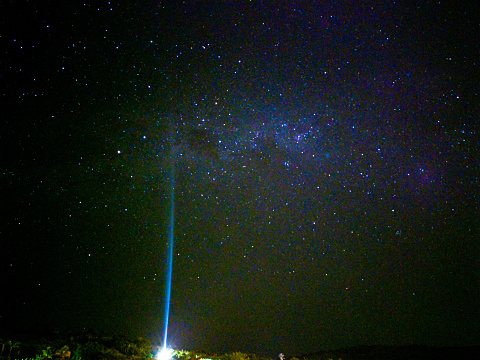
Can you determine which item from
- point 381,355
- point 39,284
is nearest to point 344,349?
point 381,355

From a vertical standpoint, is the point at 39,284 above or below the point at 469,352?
above

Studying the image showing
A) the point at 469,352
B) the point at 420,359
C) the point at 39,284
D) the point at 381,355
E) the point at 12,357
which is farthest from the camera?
the point at 39,284

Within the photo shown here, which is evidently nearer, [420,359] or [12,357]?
[12,357]

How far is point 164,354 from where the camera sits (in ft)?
23.5

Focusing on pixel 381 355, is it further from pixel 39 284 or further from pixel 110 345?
pixel 39 284

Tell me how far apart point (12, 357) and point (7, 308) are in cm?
1240

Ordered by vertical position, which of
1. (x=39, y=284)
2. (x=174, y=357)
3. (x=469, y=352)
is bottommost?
(x=469, y=352)

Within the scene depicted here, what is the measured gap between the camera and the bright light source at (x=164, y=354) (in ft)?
22.5

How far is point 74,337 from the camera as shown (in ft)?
24.9

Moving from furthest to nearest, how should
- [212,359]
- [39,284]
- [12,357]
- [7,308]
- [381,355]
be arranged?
[39,284] → [7,308] → [381,355] → [212,359] → [12,357]

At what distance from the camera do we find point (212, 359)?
686 cm

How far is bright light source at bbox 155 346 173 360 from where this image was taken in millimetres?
6862

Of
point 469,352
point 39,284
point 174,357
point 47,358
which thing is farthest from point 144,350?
point 469,352

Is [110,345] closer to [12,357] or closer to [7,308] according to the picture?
[12,357]
